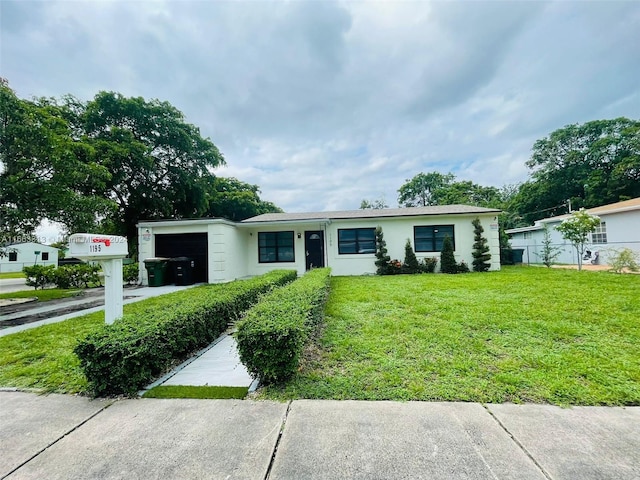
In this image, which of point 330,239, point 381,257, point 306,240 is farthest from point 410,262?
point 306,240

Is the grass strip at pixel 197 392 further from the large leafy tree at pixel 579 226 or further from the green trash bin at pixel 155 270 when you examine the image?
the large leafy tree at pixel 579 226

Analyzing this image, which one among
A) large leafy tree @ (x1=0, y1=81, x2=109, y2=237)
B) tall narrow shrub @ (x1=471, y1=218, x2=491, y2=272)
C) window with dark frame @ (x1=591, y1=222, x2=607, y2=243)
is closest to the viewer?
large leafy tree @ (x1=0, y1=81, x2=109, y2=237)

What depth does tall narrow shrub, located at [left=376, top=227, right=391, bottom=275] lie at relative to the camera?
1245 cm

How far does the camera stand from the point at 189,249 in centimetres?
1195

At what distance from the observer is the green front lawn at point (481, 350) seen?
267 cm

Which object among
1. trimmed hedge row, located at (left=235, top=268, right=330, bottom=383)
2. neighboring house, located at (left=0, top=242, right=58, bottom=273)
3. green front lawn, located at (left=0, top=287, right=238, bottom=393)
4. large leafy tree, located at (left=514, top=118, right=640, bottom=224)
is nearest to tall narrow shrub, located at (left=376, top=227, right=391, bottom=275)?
green front lawn, located at (left=0, top=287, right=238, bottom=393)

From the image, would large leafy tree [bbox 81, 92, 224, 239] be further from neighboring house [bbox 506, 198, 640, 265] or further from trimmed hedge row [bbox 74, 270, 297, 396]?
neighboring house [bbox 506, 198, 640, 265]

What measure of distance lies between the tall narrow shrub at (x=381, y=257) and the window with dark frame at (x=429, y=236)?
1.46m

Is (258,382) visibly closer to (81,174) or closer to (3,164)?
(81,174)

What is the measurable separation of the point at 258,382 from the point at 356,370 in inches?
41.9

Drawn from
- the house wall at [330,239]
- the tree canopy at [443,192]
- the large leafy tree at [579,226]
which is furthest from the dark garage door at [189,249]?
the tree canopy at [443,192]

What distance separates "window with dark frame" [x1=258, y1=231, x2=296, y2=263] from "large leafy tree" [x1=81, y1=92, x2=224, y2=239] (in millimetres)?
8080

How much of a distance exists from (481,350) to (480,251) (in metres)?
9.89

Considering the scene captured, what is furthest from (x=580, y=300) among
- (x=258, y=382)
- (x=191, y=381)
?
(x=191, y=381)
